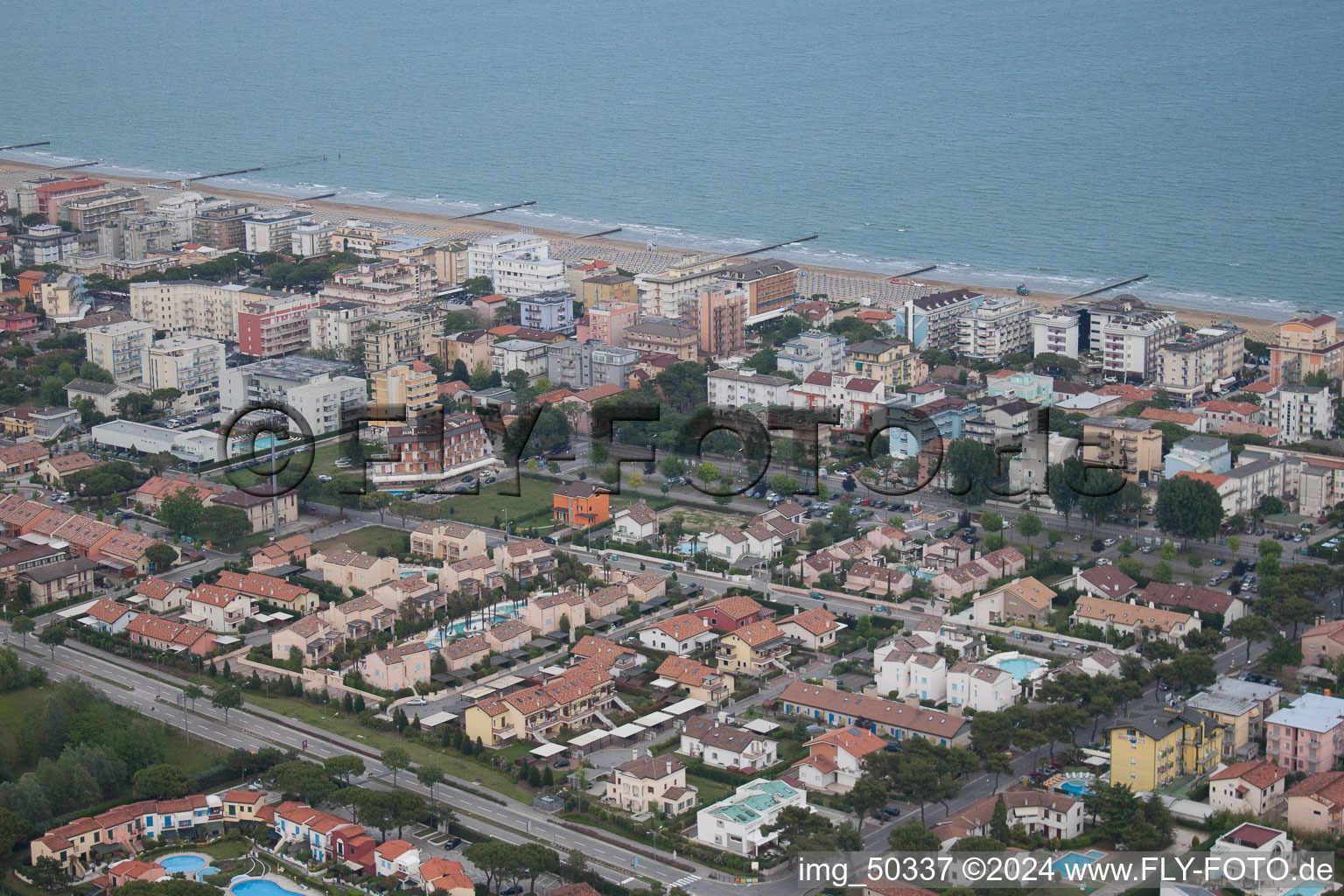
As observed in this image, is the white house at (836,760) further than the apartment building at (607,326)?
No

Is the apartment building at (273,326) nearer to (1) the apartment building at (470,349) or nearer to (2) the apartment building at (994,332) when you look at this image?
(1) the apartment building at (470,349)

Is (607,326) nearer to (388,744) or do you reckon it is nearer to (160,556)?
(160,556)

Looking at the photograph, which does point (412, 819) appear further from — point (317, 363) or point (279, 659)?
point (317, 363)

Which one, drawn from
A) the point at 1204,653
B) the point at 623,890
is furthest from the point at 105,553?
the point at 1204,653

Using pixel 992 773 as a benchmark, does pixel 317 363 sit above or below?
above

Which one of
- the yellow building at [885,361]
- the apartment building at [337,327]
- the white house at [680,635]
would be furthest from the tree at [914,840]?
the apartment building at [337,327]

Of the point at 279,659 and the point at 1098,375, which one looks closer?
the point at 279,659

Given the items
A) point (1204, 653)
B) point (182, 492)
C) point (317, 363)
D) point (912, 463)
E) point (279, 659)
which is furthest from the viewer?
point (317, 363)
